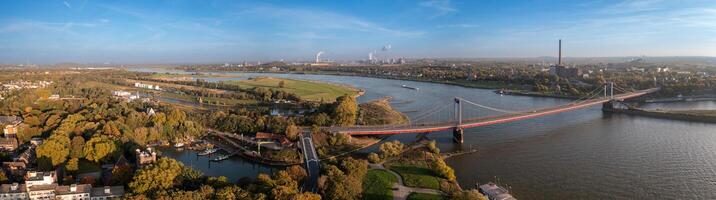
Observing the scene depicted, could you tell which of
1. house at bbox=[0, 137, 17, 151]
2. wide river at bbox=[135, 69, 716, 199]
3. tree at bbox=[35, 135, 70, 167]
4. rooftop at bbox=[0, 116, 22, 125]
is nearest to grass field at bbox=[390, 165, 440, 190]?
wide river at bbox=[135, 69, 716, 199]

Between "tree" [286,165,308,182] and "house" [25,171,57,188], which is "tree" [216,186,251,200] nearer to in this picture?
"tree" [286,165,308,182]

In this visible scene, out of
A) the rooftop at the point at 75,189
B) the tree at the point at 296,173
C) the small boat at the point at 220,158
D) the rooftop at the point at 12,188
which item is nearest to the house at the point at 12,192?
the rooftop at the point at 12,188

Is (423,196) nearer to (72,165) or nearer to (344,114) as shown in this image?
(344,114)

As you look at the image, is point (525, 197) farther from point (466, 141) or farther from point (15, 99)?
point (15, 99)

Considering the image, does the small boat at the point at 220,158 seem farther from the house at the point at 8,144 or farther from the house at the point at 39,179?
the house at the point at 8,144

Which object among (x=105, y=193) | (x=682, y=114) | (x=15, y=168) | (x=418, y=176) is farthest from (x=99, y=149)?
(x=682, y=114)
